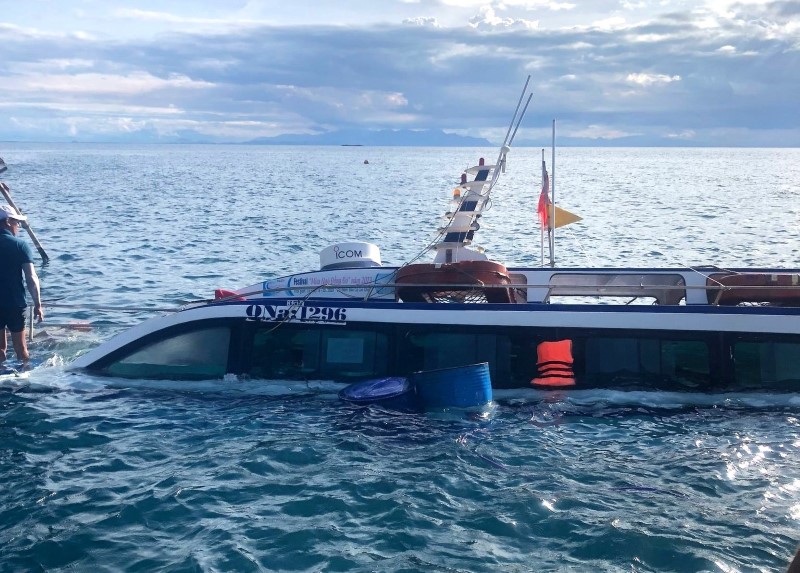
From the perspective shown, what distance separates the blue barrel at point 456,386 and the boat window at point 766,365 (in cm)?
340

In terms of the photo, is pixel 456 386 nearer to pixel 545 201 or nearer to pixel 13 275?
pixel 545 201

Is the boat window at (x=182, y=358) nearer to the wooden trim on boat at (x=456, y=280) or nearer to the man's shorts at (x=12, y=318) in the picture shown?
the man's shorts at (x=12, y=318)

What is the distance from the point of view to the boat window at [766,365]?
1151 centimetres

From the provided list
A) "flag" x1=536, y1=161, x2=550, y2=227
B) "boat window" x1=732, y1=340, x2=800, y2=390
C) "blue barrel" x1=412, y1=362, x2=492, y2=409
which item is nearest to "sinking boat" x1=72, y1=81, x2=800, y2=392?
"boat window" x1=732, y1=340, x2=800, y2=390

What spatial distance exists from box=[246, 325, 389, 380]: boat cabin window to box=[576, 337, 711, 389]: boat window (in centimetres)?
293

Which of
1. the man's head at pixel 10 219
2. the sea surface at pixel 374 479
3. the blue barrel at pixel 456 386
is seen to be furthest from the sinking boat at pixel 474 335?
the man's head at pixel 10 219

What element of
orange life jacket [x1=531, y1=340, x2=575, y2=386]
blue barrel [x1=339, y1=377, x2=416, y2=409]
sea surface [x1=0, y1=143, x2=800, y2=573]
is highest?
orange life jacket [x1=531, y1=340, x2=575, y2=386]

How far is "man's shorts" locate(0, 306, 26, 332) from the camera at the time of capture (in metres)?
13.1

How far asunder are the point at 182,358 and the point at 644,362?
6.68 meters

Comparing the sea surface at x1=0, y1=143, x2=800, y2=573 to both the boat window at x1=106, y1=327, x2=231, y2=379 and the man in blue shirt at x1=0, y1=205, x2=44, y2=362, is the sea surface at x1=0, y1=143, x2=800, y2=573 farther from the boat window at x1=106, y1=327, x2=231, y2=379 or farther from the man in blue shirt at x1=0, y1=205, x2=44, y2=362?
the man in blue shirt at x1=0, y1=205, x2=44, y2=362

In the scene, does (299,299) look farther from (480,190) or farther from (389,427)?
(480,190)

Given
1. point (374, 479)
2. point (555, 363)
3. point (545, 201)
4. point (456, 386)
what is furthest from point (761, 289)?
point (374, 479)

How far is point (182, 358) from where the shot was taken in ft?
42.0

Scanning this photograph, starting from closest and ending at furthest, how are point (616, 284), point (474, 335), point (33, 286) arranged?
point (474, 335)
point (33, 286)
point (616, 284)
